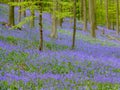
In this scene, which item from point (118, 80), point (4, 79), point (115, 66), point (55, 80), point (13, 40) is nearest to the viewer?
point (4, 79)

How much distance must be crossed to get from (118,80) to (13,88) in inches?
187

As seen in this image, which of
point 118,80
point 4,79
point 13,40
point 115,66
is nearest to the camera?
point 4,79

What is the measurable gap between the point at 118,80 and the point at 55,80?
9.12 ft

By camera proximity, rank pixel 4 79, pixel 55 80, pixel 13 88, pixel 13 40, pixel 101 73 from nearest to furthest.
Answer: pixel 13 88
pixel 4 79
pixel 55 80
pixel 101 73
pixel 13 40

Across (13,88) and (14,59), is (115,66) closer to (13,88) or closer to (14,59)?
(14,59)

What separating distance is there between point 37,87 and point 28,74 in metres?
2.08

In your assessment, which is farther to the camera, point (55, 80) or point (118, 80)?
point (118, 80)

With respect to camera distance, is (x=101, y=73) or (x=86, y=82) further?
(x=101, y=73)

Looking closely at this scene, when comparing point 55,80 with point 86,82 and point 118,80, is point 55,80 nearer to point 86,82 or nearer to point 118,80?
point 86,82

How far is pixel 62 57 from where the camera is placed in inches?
595

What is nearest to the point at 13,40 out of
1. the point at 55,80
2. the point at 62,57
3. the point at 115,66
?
the point at 62,57

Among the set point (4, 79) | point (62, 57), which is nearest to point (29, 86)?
point (4, 79)

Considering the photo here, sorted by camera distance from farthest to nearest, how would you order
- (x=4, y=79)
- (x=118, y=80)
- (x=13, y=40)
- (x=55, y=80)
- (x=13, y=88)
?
(x=13, y=40), (x=118, y=80), (x=55, y=80), (x=4, y=79), (x=13, y=88)

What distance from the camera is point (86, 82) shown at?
10469 millimetres
